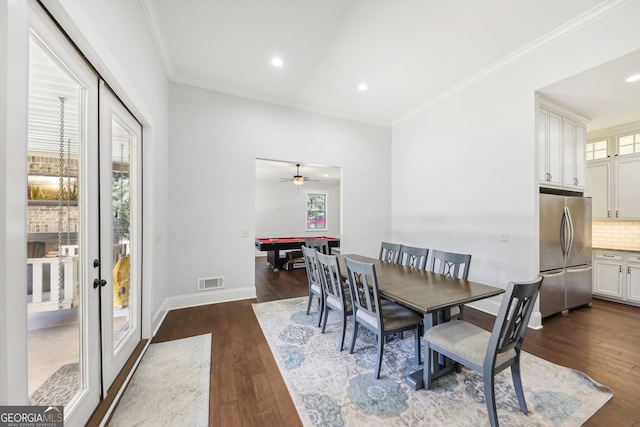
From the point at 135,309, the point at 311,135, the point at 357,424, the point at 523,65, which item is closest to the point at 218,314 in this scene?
the point at 135,309

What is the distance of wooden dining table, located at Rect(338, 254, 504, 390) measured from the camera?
1.70 meters

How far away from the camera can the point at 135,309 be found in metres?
2.27

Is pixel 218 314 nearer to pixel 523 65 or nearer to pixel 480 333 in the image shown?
pixel 480 333

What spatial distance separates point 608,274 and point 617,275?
93 mm

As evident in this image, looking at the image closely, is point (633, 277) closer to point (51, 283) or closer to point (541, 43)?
point (541, 43)

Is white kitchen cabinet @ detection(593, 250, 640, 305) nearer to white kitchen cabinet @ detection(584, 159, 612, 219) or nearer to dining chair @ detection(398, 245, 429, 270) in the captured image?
white kitchen cabinet @ detection(584, 159, 612, 219)

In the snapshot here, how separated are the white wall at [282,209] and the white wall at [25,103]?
5738 millimetres

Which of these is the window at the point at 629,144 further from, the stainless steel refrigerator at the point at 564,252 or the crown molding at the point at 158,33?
the crown molding at the point at 158,33

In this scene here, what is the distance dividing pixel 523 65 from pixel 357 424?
414 centimetres

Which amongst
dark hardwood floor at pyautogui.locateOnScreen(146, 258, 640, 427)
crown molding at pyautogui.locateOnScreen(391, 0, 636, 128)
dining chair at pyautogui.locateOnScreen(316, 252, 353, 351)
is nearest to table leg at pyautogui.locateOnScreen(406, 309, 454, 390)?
dining chair at pyautogui.locateOnScreen(316, 252, 353, 351)

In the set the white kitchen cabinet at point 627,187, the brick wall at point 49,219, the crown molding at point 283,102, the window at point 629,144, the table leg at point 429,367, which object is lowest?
the table leg at point 429,367

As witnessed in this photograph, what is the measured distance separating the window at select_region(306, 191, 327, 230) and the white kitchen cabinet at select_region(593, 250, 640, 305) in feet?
23.2

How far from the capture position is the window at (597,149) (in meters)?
3.93

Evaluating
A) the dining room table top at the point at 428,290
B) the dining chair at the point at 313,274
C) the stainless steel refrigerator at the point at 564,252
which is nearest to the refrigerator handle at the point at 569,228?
the stainless steel refrigerator at the point at 564,252
